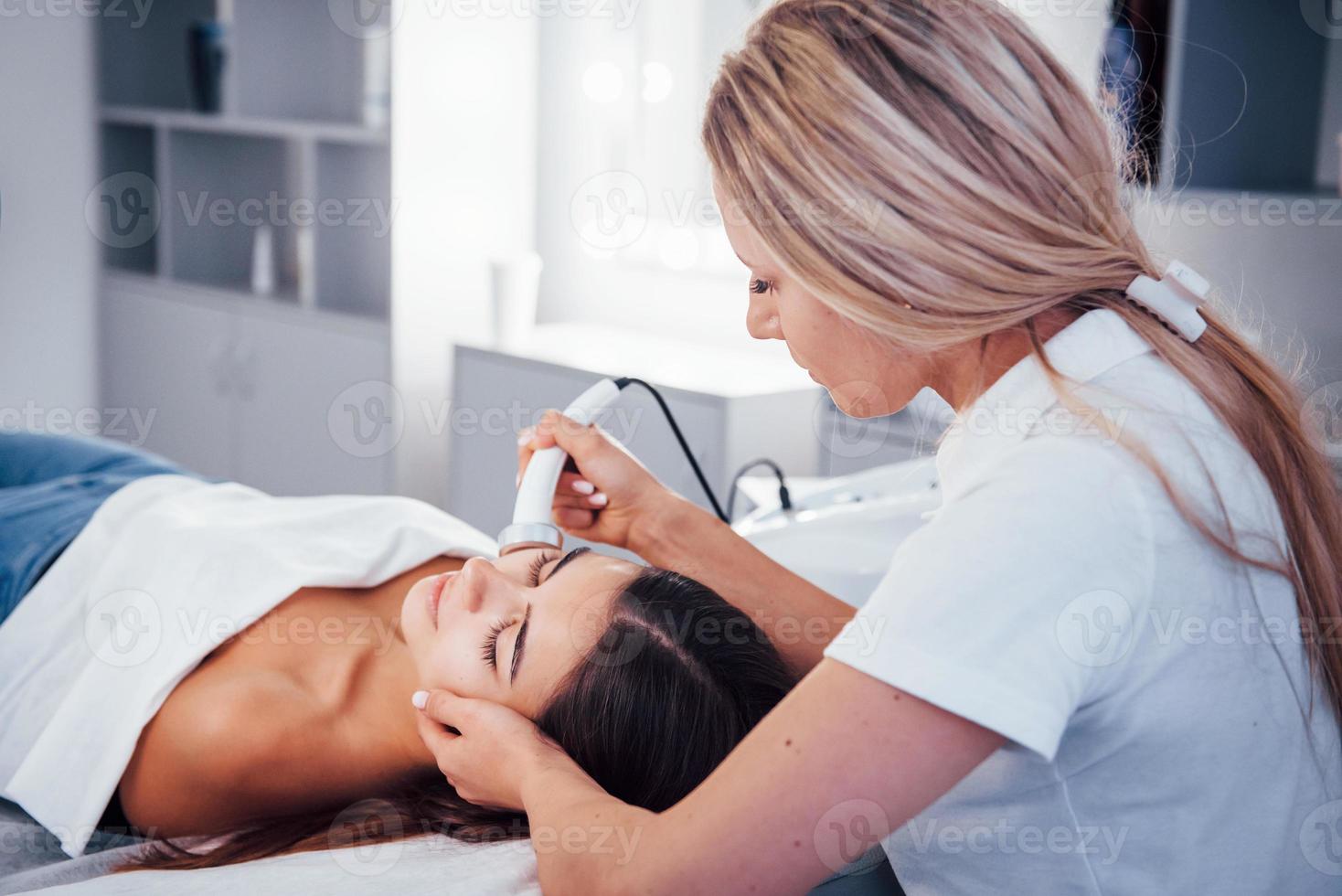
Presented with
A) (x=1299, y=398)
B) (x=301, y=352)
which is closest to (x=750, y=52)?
(x=1299, y=398)

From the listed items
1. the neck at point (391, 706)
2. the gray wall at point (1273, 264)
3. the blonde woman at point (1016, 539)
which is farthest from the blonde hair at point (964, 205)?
the gray wall at point (1273, 264)

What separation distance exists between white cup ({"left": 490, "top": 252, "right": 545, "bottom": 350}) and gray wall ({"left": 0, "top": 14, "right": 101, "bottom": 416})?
1609 millimetres

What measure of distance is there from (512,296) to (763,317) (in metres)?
1.98

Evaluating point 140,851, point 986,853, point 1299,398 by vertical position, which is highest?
point 1299,398

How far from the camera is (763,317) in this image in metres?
1.02

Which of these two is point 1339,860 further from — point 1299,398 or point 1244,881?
point 1299,398

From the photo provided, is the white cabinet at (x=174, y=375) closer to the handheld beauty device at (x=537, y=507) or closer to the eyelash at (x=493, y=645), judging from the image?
the handheld beauty device at (x=537, y=507)

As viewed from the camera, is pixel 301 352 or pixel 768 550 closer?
pixel 768 550

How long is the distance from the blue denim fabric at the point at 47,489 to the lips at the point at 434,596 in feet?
1.93

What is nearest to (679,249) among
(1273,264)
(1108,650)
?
(1273,264)

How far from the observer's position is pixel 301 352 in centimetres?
325

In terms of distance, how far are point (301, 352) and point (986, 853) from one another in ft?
8.82

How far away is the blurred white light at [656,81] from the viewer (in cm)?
309

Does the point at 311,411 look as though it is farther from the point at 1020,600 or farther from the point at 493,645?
the point at 1020,600
